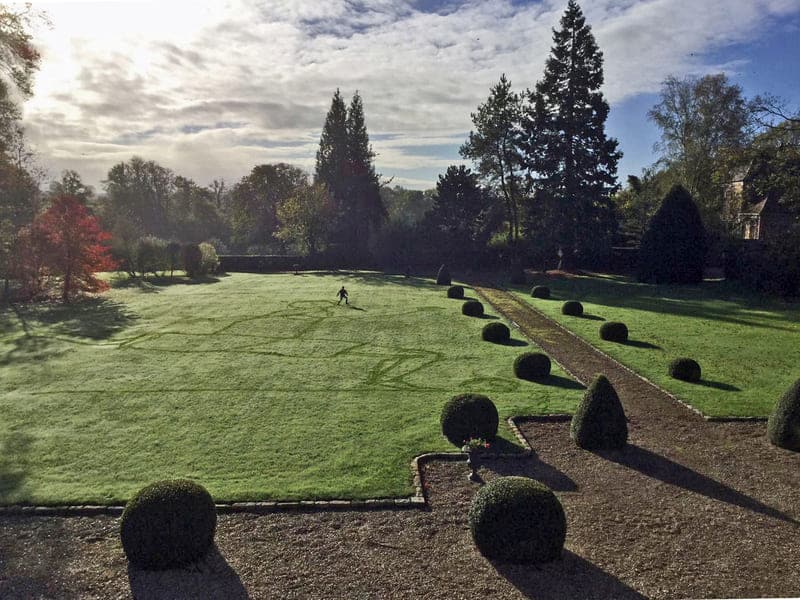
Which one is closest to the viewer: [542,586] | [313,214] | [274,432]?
[542,586]

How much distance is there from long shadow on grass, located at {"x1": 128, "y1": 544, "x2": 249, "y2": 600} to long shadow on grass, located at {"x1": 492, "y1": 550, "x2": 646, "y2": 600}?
439 cm

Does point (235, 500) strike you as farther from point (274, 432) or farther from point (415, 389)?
point (415, 389)

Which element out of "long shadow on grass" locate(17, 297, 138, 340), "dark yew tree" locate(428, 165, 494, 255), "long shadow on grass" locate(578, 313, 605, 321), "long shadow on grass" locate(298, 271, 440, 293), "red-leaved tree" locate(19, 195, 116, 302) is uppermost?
"dark yew tree" locate(428, 165, 494, 255)

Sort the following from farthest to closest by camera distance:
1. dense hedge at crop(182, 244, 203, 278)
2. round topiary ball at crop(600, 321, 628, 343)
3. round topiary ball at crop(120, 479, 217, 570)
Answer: dense hedge at crop(182, 244, 203, 278) → round topiary ball at crop(600, 321, 628, 343) → round topiary ball at crop(120, 479, 217, 570)

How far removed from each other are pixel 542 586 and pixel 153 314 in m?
30.5

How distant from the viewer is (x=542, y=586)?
8.53 metres

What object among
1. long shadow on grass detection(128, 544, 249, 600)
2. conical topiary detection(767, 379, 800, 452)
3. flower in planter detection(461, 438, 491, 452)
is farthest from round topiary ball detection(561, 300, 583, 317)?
long shadow on grass detection(128, 544, 249, 600)

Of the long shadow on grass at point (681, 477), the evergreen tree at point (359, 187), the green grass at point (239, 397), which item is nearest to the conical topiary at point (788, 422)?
the long shadow on grass at point (681, 477)

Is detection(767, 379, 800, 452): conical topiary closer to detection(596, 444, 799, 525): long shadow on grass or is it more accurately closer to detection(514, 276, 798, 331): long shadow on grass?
detection(596, 444, 799, 525): long shadow on grass

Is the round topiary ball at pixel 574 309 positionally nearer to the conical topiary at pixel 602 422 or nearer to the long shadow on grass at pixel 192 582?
the conical topiary at pixel 602 422

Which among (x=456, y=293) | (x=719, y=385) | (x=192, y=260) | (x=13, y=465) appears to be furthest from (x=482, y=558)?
(x=192, y=260)

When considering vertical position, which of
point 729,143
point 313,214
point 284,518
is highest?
point 729,143

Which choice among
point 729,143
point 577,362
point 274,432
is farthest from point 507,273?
point 274,432

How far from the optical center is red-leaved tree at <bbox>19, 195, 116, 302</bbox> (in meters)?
38.8
